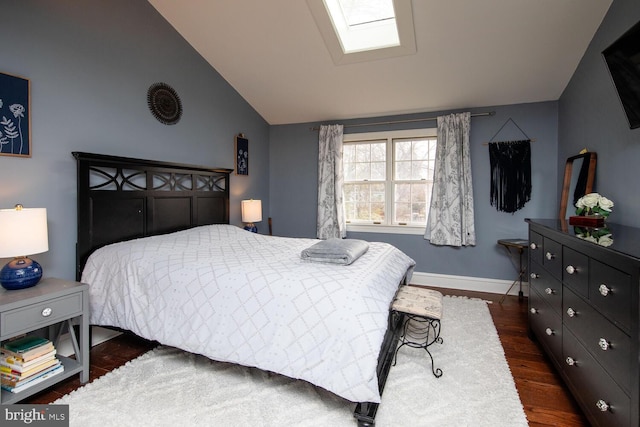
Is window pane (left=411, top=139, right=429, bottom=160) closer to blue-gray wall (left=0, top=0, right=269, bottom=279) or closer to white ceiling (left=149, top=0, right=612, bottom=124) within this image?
white ceiling (left=149, top=0, right=612, bottom=124)

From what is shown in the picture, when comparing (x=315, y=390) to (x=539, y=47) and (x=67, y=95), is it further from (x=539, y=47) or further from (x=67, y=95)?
(x=539, y=47)

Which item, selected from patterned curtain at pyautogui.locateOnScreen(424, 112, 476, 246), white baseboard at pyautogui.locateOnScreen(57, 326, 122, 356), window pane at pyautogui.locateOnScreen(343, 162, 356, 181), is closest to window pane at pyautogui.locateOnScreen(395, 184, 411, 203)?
patterned curtain at pyautogui.locateOnScreen(424, 112, 476, 246)

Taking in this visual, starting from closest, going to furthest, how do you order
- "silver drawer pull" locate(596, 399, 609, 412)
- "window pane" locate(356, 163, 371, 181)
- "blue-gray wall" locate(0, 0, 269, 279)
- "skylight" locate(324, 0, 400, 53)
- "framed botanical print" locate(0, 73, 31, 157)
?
1. "silver drawer pull" locate(596, 399, 609, 412)
2. "framed botanical print" locate(0, 73, 31, 157)
3. "blue-gray wall" locate(0, 0, 269, 279)
4. "skylight" locate(324, 0, 400, 53)
5. "window pane" locate(356, 163, 371, 181)

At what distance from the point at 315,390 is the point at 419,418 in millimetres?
599

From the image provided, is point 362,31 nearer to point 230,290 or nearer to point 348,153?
point 348,153

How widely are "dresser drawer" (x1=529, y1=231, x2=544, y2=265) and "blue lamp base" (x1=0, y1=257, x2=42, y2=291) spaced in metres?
3.37

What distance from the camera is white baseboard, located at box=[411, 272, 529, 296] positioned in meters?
3.85

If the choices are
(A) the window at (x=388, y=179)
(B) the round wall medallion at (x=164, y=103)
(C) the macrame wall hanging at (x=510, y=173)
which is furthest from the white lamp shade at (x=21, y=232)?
(C) the macrame wall hanging at (x=510, y=173)

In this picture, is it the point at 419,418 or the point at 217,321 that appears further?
the point at 217,321

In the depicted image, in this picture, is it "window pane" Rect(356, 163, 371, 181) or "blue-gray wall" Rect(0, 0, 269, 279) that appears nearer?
"blue-gray wall" Rect(0, 0, 269, 279)

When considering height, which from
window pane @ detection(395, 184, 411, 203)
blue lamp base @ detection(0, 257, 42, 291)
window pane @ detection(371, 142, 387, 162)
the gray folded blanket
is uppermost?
window pane @ detection(371, 142, 387, 162)

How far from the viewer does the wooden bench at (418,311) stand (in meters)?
2.08

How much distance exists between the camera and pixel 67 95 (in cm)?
234

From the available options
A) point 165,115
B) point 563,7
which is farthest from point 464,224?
point 165,115
